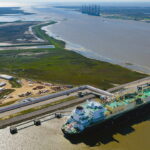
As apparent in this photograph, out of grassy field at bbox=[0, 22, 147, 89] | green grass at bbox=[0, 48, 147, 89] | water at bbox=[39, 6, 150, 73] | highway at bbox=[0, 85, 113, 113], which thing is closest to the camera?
highway at bbox=[0, 85, 113, 113]

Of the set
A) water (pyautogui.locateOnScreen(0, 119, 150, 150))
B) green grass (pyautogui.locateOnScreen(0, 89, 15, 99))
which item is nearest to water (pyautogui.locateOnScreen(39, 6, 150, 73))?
water (pyautogui.locateOnScreen(0, 119, 150, 150))

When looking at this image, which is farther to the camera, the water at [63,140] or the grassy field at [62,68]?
the grassy field at [62,68]

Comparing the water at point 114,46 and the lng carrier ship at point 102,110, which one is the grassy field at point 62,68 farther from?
the lng carrier ship at point 102,110

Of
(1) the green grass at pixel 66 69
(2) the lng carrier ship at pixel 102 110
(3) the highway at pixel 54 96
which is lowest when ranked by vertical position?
(1) the green grass at pixel 66 69

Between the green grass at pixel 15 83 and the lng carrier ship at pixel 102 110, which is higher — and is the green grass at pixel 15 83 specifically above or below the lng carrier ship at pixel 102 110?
below

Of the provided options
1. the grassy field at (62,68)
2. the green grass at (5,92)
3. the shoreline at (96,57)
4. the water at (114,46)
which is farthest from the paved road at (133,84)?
the green grass at (5,92)

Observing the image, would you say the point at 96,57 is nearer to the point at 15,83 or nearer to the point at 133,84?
the point at 133,84

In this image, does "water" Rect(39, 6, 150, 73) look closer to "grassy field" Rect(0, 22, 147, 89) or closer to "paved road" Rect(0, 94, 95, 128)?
"grassy field" Rect(0, 22, 147, 89)
